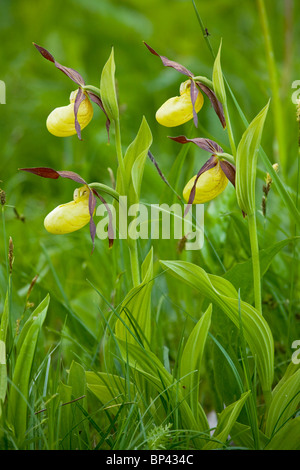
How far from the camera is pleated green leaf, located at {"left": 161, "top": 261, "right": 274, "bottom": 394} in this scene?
2.15ft

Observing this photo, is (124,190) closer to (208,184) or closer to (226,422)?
(208,184)

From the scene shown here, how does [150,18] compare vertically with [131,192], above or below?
above

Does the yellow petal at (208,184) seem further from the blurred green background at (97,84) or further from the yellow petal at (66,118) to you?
the blurred green background at (97,84)

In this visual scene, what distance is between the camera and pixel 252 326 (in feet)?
2.20

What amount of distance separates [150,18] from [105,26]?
0.22 m

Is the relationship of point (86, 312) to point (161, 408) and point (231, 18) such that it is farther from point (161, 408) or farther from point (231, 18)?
point (231, 18)

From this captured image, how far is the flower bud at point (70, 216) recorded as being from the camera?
2.23 feet

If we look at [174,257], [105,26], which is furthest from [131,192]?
[105,26]

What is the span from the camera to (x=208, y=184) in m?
0.68

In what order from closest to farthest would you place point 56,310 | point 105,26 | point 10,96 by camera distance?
point 56,310
point 10,96
point 105,26

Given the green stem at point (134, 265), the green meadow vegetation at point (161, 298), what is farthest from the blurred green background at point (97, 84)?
the green stem at point (134, 265)

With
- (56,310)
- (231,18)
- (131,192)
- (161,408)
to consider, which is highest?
(231,18)

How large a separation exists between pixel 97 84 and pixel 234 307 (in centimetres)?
165

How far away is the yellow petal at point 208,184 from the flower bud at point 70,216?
14cm
